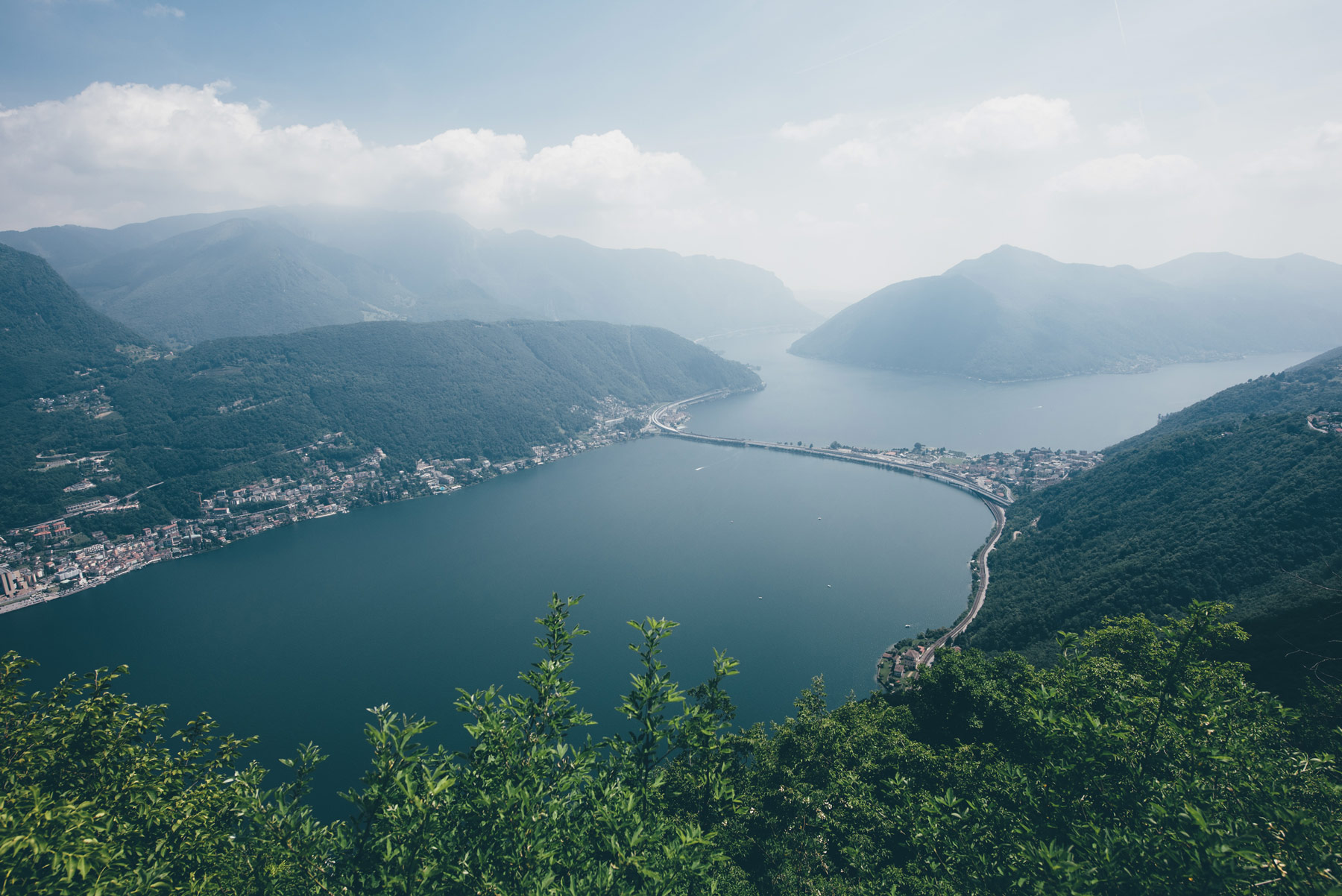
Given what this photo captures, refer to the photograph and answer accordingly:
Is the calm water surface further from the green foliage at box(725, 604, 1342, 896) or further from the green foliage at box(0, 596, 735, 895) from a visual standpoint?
the green foliage at box(0, 596, 735, 895)

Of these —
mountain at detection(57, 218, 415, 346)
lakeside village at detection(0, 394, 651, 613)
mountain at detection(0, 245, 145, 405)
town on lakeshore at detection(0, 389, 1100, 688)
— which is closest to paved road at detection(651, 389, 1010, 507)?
town on lakeshore at detection(0, 389, 1100, 688)

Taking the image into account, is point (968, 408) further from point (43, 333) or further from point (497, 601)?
point (43, 333)

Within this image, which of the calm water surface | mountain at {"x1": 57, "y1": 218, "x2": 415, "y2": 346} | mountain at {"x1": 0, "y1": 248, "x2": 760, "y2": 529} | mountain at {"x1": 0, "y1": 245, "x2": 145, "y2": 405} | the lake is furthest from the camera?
mountain at {"x1": 57, "y1": 218, "x2": 415, "y2": 346}

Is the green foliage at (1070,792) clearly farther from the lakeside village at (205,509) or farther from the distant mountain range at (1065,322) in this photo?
the distant mountain range at (1065,322)

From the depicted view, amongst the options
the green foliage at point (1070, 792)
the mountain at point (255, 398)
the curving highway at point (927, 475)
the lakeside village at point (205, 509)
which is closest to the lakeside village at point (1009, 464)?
the curving highway at point (927, 475)

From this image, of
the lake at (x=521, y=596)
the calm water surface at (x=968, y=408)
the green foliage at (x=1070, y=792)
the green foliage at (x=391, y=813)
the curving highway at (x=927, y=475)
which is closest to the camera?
the green foliage at (x=1070, y=792)

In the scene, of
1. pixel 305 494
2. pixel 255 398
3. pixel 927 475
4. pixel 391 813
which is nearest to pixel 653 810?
pixel 391 813
